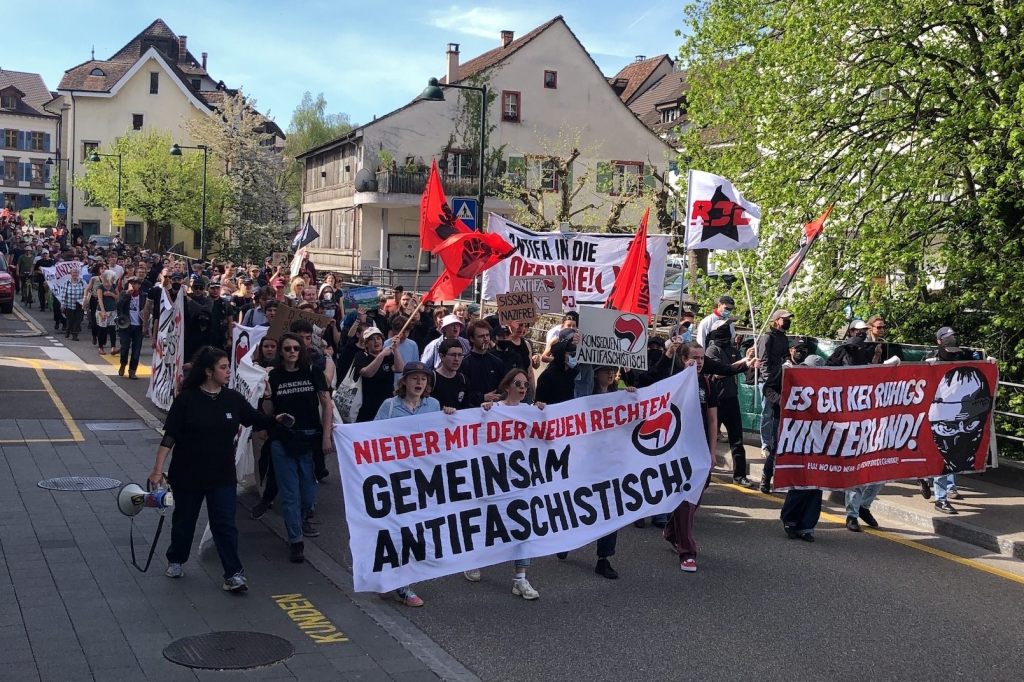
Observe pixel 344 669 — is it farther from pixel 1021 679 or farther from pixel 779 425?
pixel 779 425

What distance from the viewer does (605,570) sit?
8922 millimetres

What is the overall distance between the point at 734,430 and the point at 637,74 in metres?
68.6

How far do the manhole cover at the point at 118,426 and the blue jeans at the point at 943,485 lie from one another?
941 cm

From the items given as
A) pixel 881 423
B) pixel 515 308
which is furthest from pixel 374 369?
pixel 881 423

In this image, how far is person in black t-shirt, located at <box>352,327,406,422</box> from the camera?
36.8 feet

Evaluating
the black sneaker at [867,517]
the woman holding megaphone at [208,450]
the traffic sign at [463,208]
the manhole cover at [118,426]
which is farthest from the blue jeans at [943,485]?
the traffic sign at [463,208]

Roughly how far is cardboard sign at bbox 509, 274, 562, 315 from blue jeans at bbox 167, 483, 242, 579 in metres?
7.29

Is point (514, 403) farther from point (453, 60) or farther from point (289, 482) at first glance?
point (453, 60)

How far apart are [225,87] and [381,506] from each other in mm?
108363

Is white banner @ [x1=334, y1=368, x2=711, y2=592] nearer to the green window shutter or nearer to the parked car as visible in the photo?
the parked car

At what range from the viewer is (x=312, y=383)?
8.96 metres

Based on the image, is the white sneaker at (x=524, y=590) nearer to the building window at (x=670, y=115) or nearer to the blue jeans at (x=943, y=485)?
the blue jeans at (x=943, y=485)

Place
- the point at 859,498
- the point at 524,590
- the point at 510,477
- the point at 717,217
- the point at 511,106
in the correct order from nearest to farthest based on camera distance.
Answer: the point at 524,590, the point at 510,477, the point at 859,498, the point at 717,217, the point at 511,106

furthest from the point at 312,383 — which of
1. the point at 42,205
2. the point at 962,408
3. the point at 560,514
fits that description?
the point at 42,205
